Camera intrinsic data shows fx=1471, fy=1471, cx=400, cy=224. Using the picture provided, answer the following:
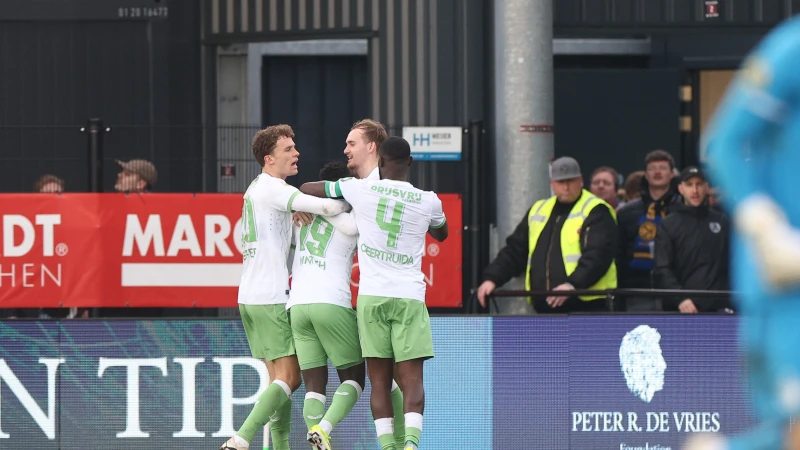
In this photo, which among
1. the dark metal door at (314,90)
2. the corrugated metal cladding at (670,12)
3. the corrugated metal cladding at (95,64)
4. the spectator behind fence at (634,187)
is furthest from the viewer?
the dark metal door at (314,90)

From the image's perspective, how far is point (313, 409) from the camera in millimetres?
8617

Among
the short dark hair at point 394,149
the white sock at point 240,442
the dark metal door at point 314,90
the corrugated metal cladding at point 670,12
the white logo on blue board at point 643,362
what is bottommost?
the white sock at point 240,442

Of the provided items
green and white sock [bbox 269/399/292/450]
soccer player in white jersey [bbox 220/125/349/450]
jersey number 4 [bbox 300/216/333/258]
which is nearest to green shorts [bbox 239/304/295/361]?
soccer player in white jersey [bbox 220/125/349/450]

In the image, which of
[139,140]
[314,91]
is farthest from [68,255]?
[314,91]

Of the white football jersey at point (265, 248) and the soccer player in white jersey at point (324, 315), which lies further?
the white football jersey at point (265, 248)

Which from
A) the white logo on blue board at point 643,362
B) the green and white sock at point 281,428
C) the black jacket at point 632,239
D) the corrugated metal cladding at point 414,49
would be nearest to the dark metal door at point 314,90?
the corrugated metal cladding at point 414,49

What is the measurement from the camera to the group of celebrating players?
27.6ft

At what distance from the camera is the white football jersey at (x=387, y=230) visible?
8.38 metres

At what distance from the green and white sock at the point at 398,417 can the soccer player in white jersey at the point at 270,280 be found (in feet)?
1.99

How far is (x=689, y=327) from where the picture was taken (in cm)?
975

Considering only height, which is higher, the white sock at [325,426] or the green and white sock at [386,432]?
the white sock at [325,426]

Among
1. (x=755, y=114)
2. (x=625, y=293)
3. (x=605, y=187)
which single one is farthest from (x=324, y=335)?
(x=755, y=114)

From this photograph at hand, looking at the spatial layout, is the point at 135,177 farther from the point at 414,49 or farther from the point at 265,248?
the point at 265,248

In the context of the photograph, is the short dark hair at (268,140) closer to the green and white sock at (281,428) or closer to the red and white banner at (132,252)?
the green and white sock at (281,428)
